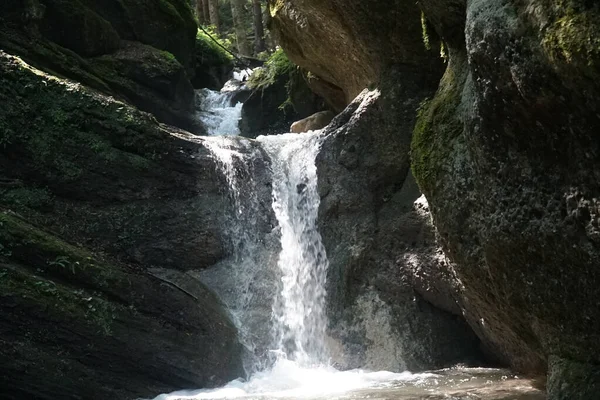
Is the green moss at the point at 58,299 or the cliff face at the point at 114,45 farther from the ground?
the cliff face at the point at 114,45

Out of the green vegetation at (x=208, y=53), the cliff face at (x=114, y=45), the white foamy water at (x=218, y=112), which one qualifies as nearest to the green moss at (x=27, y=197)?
the cliff face at (x=114, y=45)

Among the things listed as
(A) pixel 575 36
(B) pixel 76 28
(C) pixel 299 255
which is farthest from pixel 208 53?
(A) pixel 575 36

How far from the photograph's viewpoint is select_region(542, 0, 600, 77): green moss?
13.9ft

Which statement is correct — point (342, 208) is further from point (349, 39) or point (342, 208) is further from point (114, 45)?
point (114, 45)

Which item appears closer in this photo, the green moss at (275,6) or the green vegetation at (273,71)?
the green moss at (275,6)

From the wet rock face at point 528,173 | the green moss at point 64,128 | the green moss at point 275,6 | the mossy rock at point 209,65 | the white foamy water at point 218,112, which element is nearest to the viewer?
the wet rock face at point 528,173

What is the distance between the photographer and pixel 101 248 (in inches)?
370

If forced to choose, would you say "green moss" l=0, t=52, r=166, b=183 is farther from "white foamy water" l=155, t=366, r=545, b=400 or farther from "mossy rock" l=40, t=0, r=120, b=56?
"white foamy water" l=155, t=366, r=545, b=400

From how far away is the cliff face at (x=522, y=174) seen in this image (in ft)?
15.5

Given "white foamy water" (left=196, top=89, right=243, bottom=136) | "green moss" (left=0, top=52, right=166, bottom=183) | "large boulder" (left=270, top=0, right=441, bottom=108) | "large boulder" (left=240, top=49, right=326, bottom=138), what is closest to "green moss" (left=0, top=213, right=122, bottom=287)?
"green moss" (left=0, top=52, right=166, bottom=183)

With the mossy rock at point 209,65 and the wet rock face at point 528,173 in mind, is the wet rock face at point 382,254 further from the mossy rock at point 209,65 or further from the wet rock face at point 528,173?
the mossy rock at point 209,65

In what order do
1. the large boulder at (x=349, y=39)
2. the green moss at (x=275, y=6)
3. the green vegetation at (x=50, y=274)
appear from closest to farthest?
the green vegetation at (x=50, y=274)
the large boulder at (x=349, y=39)
the green moss at (x=275, y=6)

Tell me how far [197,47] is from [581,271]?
53.7ft

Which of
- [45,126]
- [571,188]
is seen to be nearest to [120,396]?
[45,126]
